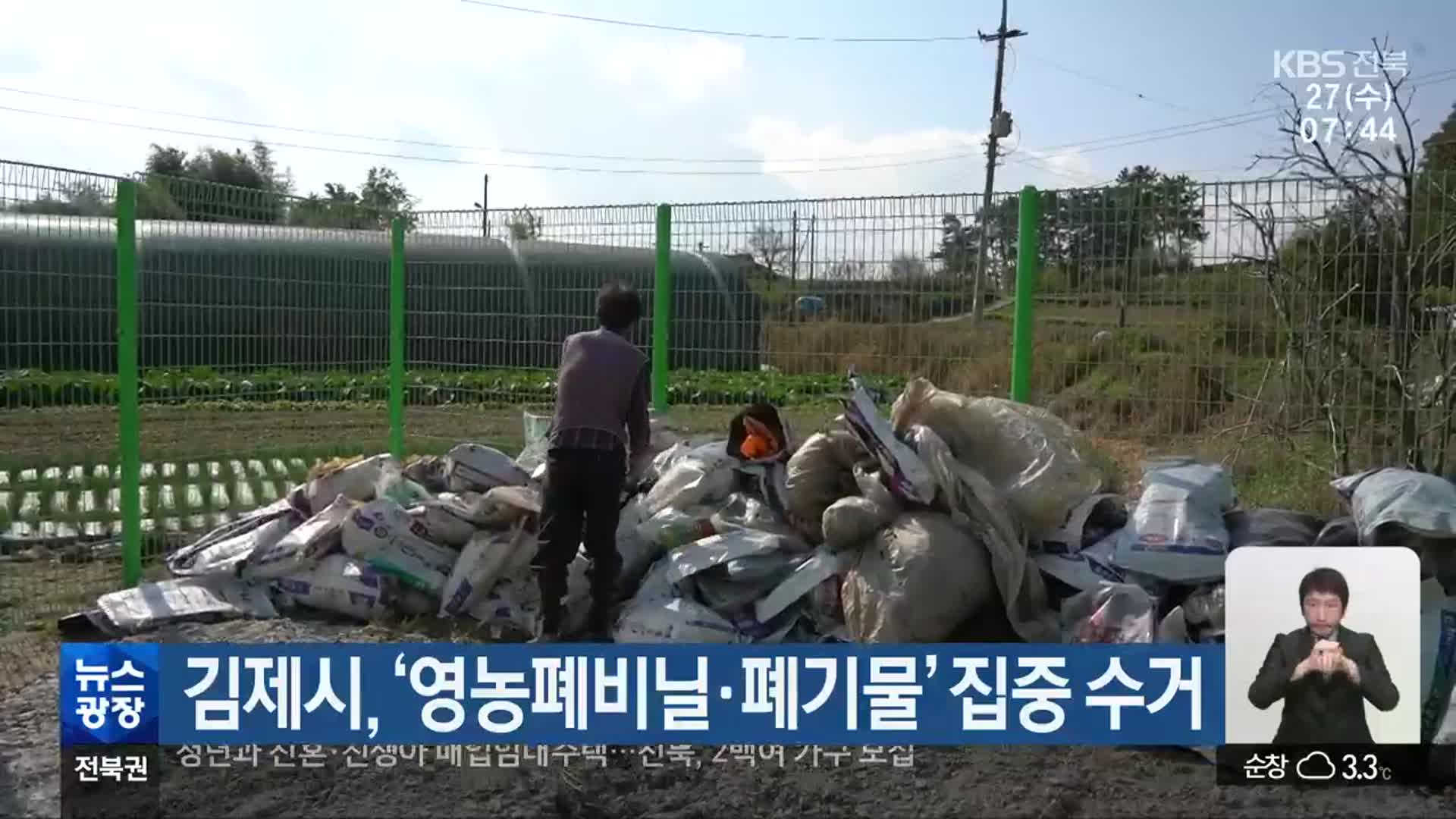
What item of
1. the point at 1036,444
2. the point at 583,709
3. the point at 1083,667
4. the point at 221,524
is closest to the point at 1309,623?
the point at 1083,667

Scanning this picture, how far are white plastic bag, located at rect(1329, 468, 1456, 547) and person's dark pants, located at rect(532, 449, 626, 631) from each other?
2.83 meters

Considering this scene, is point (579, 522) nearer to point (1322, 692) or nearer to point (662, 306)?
point (662, 306)

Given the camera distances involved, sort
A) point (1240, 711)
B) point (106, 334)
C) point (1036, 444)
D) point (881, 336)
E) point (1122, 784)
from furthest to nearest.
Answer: point (881, 336)
point (106, 334)
point (1036, 444)
point (1240, 711)
point (1122, 784)

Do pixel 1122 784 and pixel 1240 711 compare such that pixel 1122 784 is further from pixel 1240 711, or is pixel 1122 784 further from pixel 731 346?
pixel 731 346

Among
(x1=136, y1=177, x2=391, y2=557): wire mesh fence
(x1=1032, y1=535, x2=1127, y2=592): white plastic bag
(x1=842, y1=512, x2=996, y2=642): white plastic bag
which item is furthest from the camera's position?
(x1=136, y1=177, x2=391, y2=557): wire mesh fence

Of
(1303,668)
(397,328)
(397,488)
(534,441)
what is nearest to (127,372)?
(397,488)

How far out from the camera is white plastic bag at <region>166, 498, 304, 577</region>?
18.2 ft

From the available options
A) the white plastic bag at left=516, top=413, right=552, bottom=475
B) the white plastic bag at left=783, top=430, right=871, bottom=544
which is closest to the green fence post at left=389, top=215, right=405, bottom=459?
the white plastic bag at left=516, top=413, right=552, bottom=475

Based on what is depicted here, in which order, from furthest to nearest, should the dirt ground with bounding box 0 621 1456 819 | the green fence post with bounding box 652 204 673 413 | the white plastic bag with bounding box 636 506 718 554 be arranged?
the green fence post with bounding box 652 204 673 413 → the white plastic bag with bounding box 636 506 718 554 → the dirt ground with bounding box 0 621 1456 819

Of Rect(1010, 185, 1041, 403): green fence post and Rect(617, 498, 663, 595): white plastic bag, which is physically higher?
Rect(1010, 185, 1041, 403): green fence post

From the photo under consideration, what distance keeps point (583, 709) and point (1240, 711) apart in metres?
2.17

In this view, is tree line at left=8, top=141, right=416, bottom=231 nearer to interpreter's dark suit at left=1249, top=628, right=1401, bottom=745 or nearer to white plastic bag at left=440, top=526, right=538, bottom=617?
white plastic bag at left=440, top=526, right=538, bottom=617

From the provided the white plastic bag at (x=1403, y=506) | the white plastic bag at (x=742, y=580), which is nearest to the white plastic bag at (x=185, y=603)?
the white plastic bag at (x=742, y=580)

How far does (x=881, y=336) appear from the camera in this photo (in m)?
6.07
